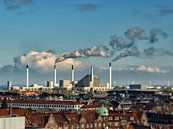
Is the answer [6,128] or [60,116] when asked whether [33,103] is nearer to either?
[60,116]

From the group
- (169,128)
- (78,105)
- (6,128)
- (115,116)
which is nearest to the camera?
(6,128)

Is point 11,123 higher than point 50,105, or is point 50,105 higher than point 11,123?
point 50,105

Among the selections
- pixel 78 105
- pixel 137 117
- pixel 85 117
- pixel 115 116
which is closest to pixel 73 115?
pixel 85 117

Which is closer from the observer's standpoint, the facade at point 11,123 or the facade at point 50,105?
the facade at point 11,123

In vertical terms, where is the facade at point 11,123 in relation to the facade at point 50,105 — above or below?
below

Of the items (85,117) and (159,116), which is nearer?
(85,117)

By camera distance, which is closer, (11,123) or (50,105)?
(11,123)

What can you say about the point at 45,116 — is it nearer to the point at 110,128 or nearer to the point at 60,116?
the point at 60,116

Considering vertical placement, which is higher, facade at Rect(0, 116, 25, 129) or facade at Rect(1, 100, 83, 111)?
facade at Rect(1, 100, 83, 111)

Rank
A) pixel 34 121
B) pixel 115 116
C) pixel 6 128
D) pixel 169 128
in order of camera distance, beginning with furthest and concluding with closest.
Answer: pixel 115 116, pixel 169 128, pixel 34 121, pixel 6 128

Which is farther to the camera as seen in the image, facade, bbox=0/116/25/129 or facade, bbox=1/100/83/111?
facade, bbox=1/100/83/111
